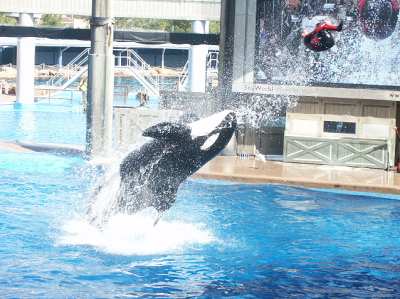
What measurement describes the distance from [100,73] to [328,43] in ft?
12.7

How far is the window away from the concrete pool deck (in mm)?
695

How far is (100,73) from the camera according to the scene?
14.1 meters

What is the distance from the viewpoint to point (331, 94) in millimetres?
13586

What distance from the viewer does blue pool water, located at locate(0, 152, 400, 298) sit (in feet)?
22.4

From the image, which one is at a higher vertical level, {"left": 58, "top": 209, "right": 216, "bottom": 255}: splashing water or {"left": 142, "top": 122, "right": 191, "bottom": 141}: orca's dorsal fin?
{"left": 142, "top": 122, "right": 191, "bottom": 141}: orca's dorsal fin

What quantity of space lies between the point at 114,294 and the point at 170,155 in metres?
1.57

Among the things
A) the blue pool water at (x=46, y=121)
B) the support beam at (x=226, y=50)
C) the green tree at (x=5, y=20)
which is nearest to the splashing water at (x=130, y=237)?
the support beam at (x=226, y=50)

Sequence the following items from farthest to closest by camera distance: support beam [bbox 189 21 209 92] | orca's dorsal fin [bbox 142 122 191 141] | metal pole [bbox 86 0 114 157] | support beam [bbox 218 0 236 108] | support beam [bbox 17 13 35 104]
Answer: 1. support beam [bbox 189 21 209 92]
2. support beam [bbox 17 13 35 104]
3. support beam [bbox 218 0 236 108]
4. metal pole [bbox 86 0 114 157]
5. orca's dorsal fin [bbox 142 122 191 141]

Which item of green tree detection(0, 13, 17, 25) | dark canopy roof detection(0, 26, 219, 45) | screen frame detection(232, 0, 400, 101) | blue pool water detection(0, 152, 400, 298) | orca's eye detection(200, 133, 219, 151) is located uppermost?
green tree detection(0, 13, 17, 25)

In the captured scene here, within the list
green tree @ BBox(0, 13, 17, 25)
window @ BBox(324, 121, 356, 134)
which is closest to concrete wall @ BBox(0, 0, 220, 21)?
window @ BBox(324, 121, 356, 134)

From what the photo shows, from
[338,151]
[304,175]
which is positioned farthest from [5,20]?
[304,175]

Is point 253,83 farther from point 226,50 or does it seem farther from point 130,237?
point 130,237

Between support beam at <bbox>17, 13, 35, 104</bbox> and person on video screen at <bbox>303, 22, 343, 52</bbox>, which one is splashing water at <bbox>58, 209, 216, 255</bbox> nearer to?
person on video screen at <bbox>303, 22, 343, 52</bbox>

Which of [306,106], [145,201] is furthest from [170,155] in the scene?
[306,106]
